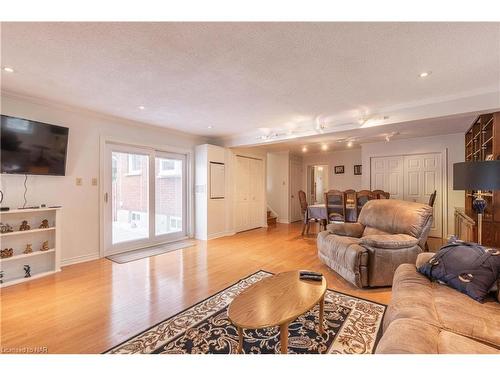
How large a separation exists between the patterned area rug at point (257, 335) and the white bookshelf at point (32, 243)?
227 centimetres

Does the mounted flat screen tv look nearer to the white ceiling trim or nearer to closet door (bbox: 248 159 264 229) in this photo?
the white ceiling trim

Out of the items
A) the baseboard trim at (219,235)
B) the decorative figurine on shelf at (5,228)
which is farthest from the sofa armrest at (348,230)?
the decorative figurine on shelf at (5,228)

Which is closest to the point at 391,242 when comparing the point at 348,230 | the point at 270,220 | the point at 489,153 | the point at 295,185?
the point at 348,230

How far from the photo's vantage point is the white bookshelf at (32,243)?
2947 millimetres

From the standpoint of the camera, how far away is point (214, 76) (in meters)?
2.49

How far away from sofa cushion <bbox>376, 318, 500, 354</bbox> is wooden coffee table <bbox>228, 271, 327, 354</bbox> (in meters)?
0.49

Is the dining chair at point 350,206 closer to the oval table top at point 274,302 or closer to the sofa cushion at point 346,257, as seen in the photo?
the sofa cushion at point 346,257

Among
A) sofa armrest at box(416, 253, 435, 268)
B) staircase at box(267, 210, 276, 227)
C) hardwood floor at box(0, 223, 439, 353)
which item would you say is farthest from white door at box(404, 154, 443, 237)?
sofa armrest at box(416, 253, 435, 268)

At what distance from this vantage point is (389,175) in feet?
18.8

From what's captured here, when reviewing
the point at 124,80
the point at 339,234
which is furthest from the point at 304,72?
the point at 339,234

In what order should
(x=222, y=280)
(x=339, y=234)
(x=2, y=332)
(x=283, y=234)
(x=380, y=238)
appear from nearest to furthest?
1. (x=2, y=332)
2. (x=380, y=238)
3. (x=222, y=280)
4. (x=339, y=234)
5. (x=283, y=234)
